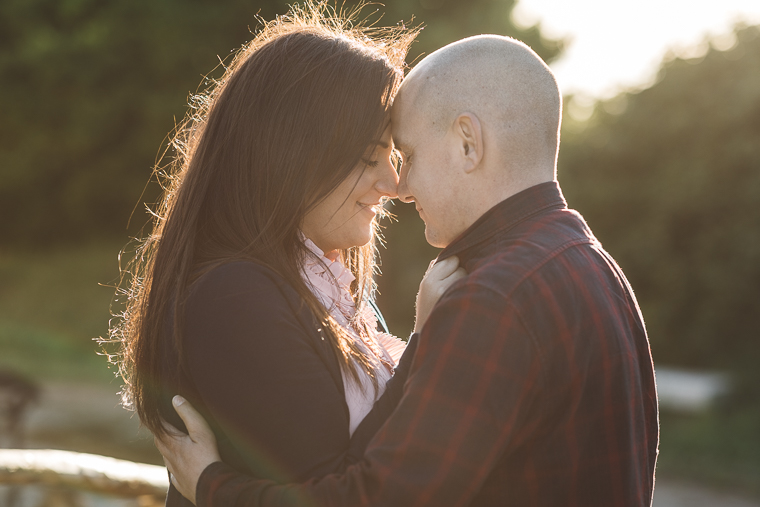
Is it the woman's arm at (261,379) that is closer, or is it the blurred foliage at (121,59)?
the woman's arm at (261,379)

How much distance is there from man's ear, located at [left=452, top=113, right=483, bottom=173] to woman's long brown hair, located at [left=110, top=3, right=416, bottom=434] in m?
0.35

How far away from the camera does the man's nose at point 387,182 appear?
2.19 meters

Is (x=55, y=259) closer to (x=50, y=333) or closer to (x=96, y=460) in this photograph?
(x=50, y=333)

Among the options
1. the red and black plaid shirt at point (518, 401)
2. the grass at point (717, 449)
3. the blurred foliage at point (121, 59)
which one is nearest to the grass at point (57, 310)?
the blurred foliage at point (121, 59)

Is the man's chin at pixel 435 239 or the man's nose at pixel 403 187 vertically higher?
the man's nose at pixel 403 187

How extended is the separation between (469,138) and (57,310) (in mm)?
13908

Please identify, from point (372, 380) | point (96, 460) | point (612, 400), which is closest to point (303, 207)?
point (372, 380)

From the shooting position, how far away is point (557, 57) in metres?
9.16

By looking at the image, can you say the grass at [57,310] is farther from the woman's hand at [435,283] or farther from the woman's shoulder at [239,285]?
the woman's hand at [435,283]

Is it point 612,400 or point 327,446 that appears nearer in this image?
point 612,400

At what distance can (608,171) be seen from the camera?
9.70 m

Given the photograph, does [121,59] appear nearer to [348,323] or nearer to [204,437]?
[348,323]

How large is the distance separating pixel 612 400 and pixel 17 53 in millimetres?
10656

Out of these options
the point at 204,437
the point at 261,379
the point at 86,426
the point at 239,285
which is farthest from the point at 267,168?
the point at 86,426
